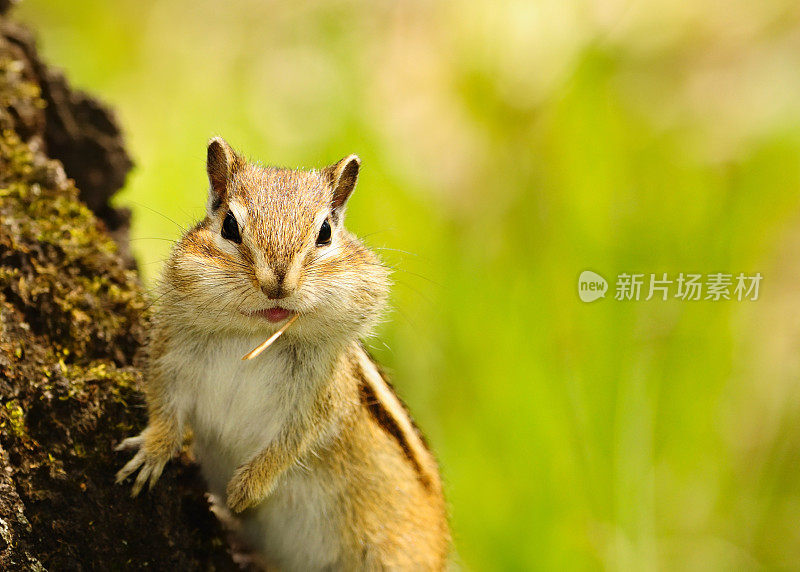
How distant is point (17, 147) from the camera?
2.36 metres

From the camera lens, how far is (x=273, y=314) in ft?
5.69

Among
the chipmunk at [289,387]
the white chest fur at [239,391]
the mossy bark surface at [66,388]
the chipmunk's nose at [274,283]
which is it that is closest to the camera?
the chipmunk's nose at [274,283]

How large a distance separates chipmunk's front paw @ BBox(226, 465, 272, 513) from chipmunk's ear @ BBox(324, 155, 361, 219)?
0.69 metres

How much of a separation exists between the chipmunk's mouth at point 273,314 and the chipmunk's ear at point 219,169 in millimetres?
321

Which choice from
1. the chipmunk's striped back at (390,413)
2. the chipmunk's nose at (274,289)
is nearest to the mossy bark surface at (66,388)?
the chipmunk's striped back at (390,413)

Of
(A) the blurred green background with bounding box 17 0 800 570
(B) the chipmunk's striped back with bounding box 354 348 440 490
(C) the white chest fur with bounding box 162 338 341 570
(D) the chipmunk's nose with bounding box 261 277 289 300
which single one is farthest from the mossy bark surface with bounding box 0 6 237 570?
(D) the chipmunk's nose with bounding box 261 277 289 300

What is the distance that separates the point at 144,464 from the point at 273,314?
58cm

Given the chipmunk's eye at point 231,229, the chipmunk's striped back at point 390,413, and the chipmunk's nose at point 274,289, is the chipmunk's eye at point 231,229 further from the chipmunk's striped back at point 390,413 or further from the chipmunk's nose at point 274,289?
the chipmunk's striped back at point 390,413

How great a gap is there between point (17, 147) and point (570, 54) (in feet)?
9.21

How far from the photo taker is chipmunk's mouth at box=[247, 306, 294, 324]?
5.69ft

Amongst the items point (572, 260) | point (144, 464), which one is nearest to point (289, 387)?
point (144, 464)

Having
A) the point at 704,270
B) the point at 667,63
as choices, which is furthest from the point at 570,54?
the point at 704,270

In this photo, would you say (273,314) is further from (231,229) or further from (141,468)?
(141,468)

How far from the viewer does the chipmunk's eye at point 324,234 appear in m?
1.84
